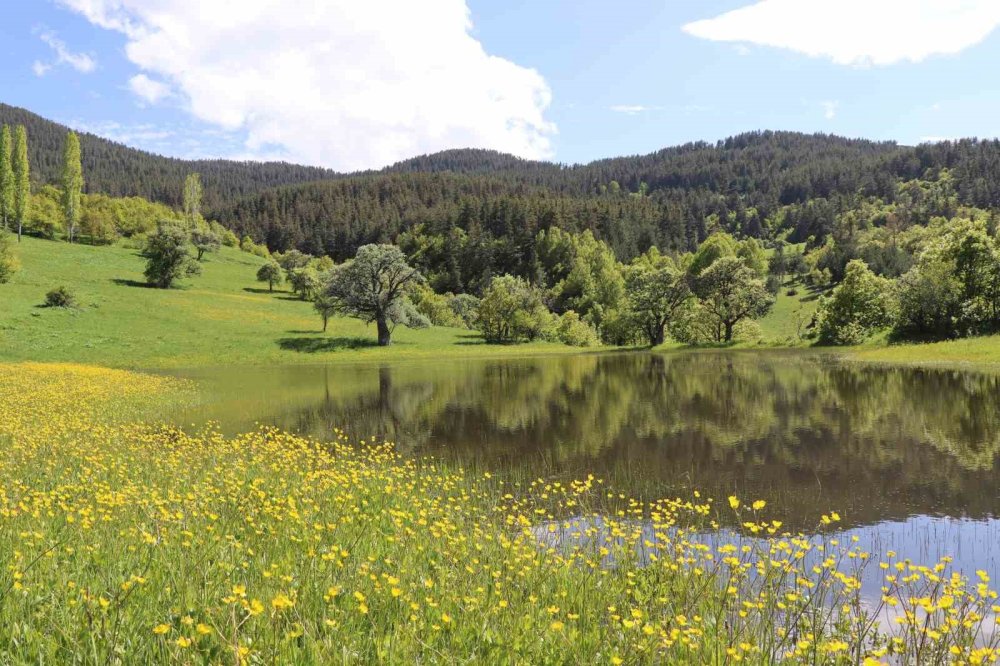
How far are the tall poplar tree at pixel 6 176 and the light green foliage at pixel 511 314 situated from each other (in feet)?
279

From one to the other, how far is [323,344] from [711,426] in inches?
2321

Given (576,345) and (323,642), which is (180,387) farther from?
(576,345)

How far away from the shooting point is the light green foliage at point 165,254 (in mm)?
96500

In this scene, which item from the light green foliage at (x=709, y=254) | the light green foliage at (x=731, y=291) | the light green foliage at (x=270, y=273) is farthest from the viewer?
the light green foliage at (x=709, y=254)

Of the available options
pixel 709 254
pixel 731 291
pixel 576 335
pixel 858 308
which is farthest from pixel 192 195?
pixel 858 308

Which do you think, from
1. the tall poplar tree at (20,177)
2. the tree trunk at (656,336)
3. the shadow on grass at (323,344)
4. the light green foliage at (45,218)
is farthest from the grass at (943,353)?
the light green foliage at (45,218)

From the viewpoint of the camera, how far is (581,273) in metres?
144

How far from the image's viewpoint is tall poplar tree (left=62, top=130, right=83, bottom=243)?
114938 millimetres

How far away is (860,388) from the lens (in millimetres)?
33312

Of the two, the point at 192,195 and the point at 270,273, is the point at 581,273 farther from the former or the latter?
the point at 192,195

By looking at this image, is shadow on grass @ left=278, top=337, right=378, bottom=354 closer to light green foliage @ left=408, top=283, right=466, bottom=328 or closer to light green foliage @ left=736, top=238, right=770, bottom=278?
light green foliage @ left=408, top=283, right=466, bottom=328

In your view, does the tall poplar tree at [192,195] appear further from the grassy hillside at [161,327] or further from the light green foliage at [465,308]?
the light green foliage at [465,308]

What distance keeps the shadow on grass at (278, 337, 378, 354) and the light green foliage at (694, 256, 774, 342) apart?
49.3 m

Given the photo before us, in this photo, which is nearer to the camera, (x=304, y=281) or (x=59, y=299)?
(x=59, y=299)
